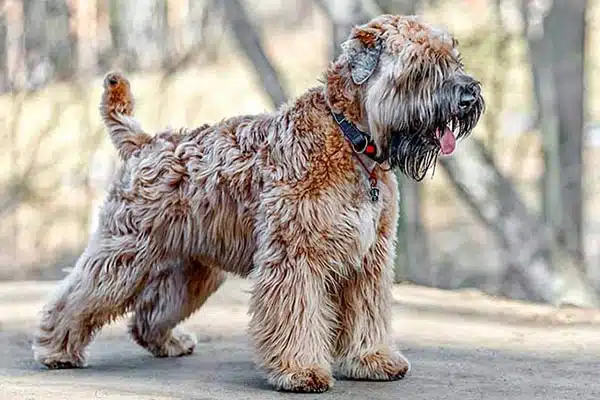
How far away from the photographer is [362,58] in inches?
253

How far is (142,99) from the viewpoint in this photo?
639 inches

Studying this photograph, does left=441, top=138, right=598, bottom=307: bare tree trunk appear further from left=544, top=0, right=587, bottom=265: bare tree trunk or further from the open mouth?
the open mouth

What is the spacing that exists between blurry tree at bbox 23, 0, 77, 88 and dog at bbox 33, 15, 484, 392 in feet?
30.8

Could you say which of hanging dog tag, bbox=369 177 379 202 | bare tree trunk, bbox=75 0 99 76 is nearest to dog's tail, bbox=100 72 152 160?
hanging dog tag, bbox=369 177 379 202

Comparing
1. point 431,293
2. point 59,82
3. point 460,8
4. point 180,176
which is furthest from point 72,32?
point 180,176

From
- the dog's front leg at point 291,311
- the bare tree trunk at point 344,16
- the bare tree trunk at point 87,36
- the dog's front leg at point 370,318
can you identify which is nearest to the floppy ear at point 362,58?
the dog's front leg at point 370,318

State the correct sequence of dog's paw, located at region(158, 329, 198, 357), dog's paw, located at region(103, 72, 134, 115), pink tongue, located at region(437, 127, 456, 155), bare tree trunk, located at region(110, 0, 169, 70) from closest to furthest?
pink tongue, located at region(437, 127, 456, 155)
dog's paw, located at region(103, 72, 134, 115)
dog's paw, located at region(158, 329, 198, 357)
bare tree trunk, located at region(110, 0, 169, 70)

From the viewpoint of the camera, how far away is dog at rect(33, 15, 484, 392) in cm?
629

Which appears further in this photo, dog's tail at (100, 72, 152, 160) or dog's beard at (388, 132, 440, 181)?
dog's tail at (100, 72, 152, 160)

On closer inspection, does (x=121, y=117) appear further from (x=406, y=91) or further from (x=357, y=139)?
(x=406, y=91)

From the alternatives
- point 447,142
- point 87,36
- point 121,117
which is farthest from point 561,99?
point 447,142

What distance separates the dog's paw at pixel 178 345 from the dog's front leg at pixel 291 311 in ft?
4.85

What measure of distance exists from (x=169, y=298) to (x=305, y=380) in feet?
5.00

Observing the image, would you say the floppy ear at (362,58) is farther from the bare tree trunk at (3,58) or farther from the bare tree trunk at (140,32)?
the bare tree trunk at (3,58)
